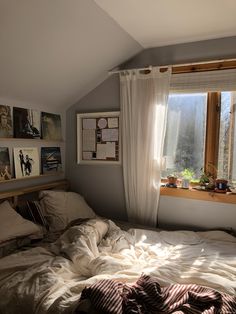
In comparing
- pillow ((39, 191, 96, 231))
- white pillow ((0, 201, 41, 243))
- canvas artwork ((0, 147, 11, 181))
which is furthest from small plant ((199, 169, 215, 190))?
canvas artwork ((0, 147, 11, 181))

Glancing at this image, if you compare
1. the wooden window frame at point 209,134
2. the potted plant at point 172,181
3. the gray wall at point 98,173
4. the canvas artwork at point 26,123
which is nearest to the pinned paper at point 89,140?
the gray wall at point 98,173

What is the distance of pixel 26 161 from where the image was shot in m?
2.49

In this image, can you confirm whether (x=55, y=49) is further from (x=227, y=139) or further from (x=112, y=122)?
(x=227, y=139)

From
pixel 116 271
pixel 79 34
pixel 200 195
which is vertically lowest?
pixel 116 271

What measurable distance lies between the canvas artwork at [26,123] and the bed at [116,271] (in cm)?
66

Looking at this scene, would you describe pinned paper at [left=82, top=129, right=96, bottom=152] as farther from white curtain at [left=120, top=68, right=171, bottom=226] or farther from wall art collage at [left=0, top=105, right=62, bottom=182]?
white curtain at [left=120, top=68, right=171, bottom=226]

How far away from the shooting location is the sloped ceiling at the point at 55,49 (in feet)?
5.47

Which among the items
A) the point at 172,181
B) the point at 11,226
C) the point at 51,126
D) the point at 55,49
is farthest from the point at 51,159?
the point at 172,181

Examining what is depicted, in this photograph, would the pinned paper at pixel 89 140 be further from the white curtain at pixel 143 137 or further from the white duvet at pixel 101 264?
the white duvet at pixel 101 264

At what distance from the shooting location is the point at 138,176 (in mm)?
2580

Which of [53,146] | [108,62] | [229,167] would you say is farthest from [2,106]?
[229,167]

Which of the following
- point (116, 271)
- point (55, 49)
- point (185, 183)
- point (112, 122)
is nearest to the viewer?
point (116, 271)

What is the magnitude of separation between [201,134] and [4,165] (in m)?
1.84

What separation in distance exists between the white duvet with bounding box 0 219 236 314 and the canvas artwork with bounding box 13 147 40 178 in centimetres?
85
